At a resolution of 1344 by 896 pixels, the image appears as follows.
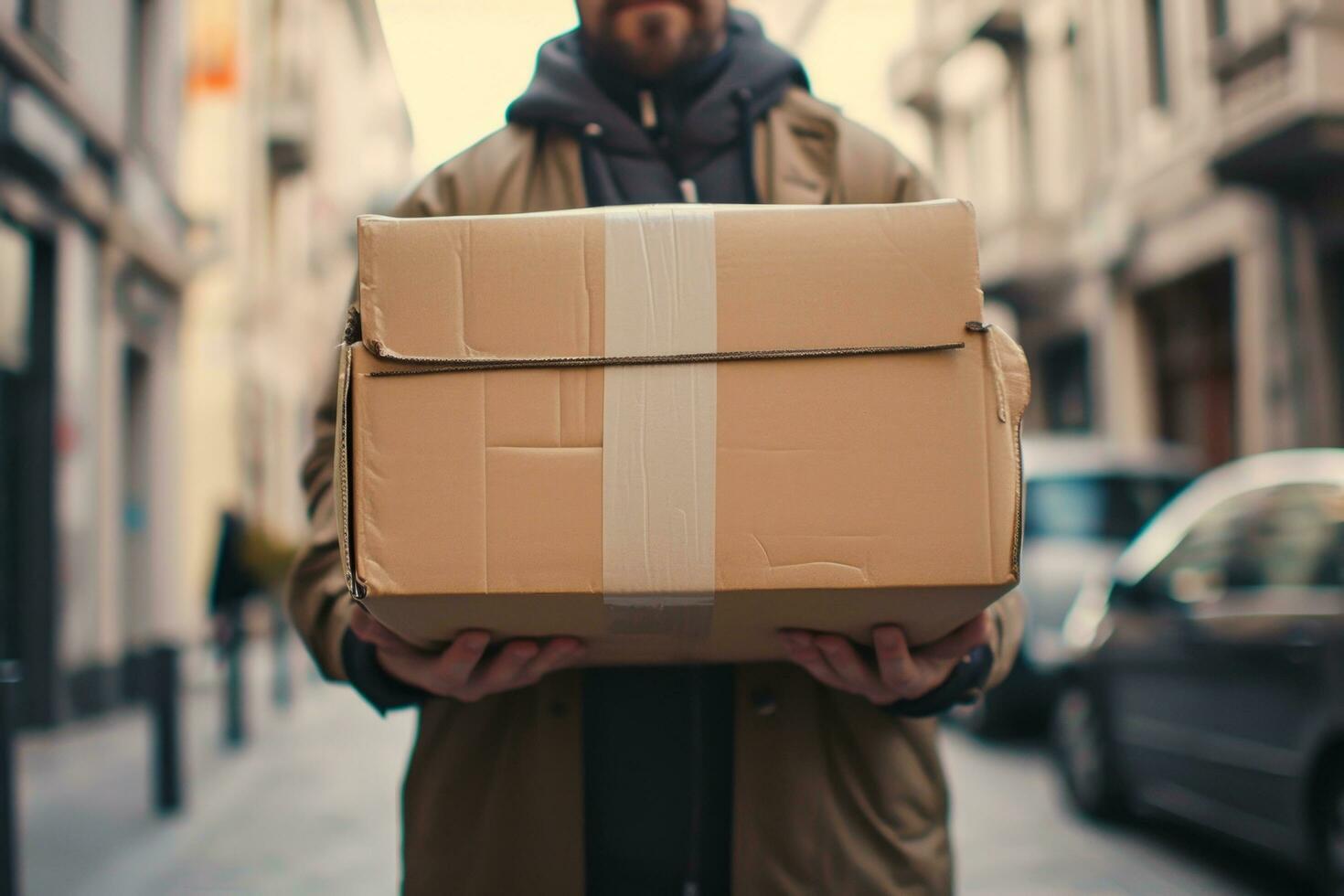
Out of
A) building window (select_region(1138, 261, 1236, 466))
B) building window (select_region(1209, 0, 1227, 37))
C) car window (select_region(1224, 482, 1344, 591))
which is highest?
building window (select_region(1209, 0, 1227, 37))

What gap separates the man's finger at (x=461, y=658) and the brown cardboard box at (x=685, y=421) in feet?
0.24

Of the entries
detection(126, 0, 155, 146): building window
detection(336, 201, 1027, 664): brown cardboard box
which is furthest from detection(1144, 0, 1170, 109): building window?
detection(336, 201, 1027, 664): brown cardboard box

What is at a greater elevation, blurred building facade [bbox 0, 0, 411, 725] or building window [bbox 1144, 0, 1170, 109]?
building window [bbox 1144, 0, 1170, 109]

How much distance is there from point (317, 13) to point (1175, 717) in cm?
2477

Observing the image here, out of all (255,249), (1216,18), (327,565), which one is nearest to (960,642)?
(327,565)

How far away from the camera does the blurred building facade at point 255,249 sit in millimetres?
18203

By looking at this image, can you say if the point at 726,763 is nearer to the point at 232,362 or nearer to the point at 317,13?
the point at 232,362

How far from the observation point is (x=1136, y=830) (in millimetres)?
6527

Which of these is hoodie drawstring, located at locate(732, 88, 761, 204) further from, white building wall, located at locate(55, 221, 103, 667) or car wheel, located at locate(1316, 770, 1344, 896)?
white building wall, located at locate(55, 221, 103, 667)

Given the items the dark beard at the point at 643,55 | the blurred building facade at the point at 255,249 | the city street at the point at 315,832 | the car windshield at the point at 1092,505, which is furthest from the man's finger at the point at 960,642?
the blurred building facade at the point at 255,249

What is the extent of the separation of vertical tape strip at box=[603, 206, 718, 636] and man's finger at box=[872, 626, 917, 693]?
21cm

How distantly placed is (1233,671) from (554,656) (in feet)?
14.6

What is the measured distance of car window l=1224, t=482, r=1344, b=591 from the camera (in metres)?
4.70

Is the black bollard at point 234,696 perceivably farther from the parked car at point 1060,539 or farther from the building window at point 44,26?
the parked car at point 1060,539
